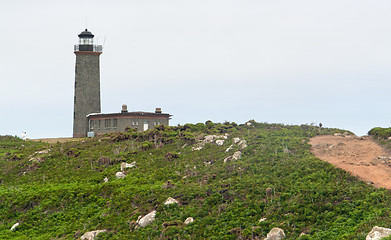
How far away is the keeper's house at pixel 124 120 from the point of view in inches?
2010

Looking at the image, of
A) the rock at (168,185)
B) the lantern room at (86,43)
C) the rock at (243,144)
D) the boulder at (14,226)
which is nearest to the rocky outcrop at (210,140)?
the rock at (243,144)

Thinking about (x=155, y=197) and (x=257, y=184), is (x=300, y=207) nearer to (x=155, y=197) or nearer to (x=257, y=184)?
(x=257, y=184)

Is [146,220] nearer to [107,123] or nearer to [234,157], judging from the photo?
[234,157]

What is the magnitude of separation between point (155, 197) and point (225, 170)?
623cm

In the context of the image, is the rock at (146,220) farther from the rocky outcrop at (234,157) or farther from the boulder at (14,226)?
the rocky outcrop at (234,157)

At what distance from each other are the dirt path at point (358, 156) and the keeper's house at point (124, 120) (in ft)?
76.2

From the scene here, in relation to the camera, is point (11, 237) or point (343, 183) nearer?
point (343, 183)

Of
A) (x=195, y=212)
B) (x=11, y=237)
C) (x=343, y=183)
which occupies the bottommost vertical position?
(x=11, y=237)

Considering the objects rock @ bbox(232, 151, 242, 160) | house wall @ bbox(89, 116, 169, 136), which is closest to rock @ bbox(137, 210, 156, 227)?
rock @ bbox(232, 151, 242, 160)

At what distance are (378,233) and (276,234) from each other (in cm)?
448

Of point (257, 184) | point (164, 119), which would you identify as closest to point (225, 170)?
point (257, 184)

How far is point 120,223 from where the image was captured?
23750 millimetres

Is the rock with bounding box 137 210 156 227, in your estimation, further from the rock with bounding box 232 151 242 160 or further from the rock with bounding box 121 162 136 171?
the rock with bounding box 232 151 242 160

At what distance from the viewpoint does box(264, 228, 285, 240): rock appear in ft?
62.2
